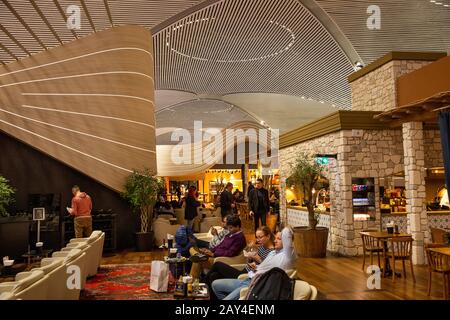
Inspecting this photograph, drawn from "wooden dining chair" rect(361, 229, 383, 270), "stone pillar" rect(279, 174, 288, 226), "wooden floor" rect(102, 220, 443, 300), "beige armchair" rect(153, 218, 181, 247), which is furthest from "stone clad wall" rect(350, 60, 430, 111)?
"beige armchair" rect(153, 218, 181, 247)

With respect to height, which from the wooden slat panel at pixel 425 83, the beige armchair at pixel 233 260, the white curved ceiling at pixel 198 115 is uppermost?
the white curved ceiling at pixel 198 115

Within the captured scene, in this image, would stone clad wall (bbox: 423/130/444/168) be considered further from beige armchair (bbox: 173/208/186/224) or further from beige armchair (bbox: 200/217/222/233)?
beige armchair (bbox: 173/208/186/224)

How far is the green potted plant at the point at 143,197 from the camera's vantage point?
9130 mm

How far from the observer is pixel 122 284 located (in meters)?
6.05

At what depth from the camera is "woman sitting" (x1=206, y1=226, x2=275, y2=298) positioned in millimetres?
4672

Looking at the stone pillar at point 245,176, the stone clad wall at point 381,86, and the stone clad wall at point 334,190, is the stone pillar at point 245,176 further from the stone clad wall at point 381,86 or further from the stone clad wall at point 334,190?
the stone clad wall at point 334,190

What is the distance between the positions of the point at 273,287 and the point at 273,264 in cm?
75

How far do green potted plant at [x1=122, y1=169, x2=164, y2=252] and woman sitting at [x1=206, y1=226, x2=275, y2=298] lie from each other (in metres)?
4.59

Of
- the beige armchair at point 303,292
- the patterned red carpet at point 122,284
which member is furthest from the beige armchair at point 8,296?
the beige armchair at point 303,292

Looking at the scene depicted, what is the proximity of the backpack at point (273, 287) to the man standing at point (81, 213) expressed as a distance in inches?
234

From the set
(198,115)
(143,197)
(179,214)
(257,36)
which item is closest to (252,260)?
(143,197)

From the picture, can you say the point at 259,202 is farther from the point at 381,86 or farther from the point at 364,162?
the point at 381,86
